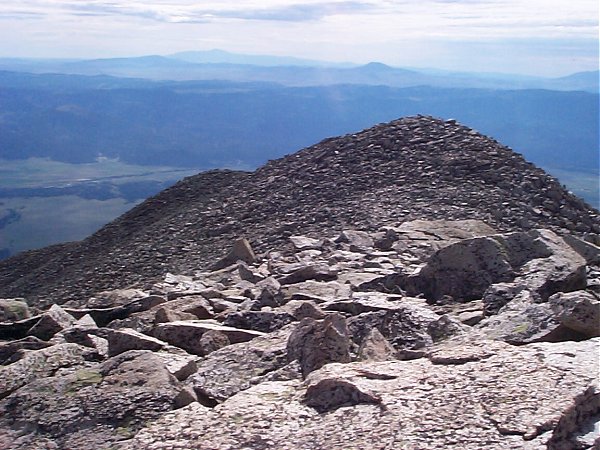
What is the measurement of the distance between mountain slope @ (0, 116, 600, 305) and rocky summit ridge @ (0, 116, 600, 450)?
0.72ft

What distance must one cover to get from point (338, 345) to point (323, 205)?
15.5 meters

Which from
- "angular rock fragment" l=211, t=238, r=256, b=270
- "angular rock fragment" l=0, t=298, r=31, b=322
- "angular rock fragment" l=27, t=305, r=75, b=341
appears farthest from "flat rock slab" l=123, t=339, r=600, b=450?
"angular rock fragment" l=211, t=238, r=256, b=270

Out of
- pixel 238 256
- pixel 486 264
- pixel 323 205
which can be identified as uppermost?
pixel 486 264

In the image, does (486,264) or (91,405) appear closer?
(91,405)

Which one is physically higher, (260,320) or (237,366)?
(237,366)

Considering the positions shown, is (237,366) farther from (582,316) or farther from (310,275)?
(310,275)

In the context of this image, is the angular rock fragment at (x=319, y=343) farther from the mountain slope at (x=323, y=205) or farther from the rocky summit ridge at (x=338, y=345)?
the mountain slope at (x=323, y=205)

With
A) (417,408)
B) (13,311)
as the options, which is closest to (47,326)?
(13,311)

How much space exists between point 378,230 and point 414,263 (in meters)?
4.05

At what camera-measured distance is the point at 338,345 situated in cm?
750

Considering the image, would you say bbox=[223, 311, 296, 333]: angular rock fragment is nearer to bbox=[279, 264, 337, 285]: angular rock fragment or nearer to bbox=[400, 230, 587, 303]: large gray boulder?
bbox=[400, 230, 587, 303]: large gray boulder

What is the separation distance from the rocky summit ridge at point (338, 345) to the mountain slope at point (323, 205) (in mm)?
219

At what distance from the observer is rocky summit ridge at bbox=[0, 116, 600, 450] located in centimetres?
600

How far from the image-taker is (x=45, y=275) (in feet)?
81.0
